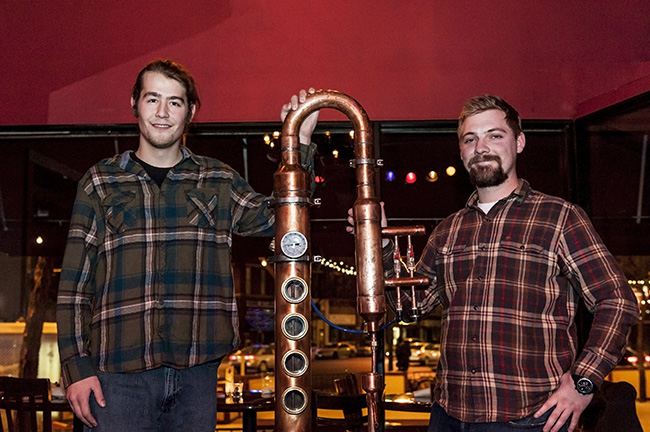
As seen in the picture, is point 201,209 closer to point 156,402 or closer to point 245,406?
point 156,402

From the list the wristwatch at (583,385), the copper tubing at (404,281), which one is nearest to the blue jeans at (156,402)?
the copper tubing at (404,281)

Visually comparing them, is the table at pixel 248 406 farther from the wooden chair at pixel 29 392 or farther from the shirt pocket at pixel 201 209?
the shirt pocket at pixel 201 209

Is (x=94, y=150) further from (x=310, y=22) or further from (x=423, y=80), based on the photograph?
(x=423, y=80)

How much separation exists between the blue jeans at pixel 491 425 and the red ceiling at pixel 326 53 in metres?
2.47

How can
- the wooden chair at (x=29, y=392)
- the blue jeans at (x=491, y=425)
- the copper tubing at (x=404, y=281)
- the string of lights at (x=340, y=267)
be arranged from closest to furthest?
1. the copper tubing at (x=404, y=281)
2. the blue jeans at (x=491, y=425)
3. the wooden chair at (x=29, y=392)
4. the string of lights at (x=340, y=267)

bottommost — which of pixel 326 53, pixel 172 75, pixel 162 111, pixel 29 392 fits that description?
pixel 29 392

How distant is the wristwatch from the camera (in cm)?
196

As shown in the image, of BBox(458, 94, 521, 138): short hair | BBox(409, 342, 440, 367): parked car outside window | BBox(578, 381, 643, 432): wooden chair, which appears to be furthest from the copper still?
BBox(409, 342, 440, 367): parked car outside window

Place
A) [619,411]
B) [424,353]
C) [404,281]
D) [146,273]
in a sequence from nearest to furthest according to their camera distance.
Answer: [404,281], [146,273], [619,411], [424,353]

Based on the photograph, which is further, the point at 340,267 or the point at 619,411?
the point at 340,267

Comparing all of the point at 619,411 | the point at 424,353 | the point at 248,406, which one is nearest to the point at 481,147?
the point at 619,411

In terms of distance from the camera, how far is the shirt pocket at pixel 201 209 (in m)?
2.08

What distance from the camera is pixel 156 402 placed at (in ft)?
6.31

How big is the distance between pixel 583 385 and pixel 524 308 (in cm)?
28
